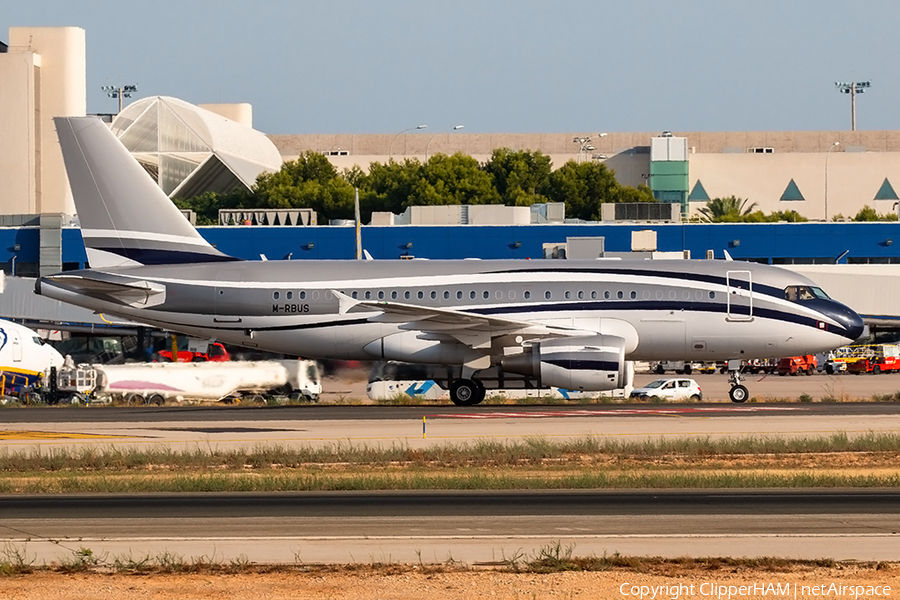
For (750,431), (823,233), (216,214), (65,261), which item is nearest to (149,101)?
(216,214)

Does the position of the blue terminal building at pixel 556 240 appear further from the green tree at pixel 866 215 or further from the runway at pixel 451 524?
the runway at pixel 451 524

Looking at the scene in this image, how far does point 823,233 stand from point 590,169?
49473 mm

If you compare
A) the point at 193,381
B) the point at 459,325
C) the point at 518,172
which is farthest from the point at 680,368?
the point at 518,172

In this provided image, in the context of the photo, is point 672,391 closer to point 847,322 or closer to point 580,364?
point 847,322

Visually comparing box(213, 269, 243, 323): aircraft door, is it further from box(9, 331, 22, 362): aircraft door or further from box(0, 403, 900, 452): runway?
box(9, 331, 22, 362): aircraft door

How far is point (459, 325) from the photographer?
39188 mm

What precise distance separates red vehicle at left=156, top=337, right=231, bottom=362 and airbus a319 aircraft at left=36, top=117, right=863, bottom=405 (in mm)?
5374

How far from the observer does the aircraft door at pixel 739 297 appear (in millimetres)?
40219

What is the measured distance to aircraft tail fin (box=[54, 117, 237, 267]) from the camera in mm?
41844

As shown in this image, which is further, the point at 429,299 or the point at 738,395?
the point at 738,395

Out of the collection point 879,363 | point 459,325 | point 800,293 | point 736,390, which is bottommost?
point 879,363

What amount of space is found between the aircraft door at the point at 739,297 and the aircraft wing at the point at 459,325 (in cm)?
479

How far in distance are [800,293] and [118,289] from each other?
22680 millimetres

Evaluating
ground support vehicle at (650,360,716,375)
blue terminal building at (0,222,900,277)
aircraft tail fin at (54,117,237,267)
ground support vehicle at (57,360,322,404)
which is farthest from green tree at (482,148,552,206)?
aircraft tail fin at (54,117,237,267)
